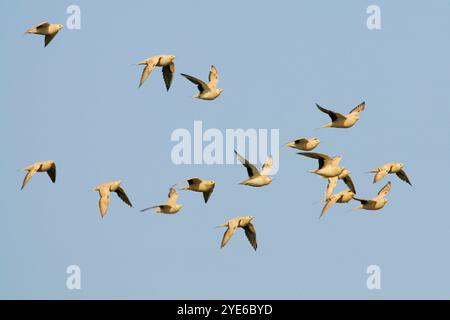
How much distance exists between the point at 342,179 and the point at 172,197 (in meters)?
7.65

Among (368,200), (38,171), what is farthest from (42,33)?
(368,200)

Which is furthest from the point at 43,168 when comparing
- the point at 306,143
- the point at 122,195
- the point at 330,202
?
the point at 330,202

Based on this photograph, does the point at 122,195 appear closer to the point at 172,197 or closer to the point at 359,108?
the point at 172,197

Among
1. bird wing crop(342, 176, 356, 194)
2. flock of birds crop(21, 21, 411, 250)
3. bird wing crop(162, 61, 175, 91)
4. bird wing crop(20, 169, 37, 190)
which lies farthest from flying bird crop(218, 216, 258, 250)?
bird wing crop(20, 169, 37, 190)

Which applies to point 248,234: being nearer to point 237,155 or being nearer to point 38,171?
point 237,155

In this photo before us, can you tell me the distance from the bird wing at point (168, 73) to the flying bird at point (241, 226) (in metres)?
7.87

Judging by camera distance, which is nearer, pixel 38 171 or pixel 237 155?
pixel 237 155

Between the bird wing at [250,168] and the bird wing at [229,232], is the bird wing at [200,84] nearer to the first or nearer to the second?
the bird wing at [250,168]

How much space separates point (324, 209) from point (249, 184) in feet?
11.2

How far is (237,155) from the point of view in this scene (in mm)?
Answer: 75500

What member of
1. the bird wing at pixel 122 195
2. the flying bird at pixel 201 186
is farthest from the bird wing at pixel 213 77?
the bird wing at pixel 122 195

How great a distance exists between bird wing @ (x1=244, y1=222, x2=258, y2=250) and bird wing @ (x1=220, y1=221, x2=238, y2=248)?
1587 millimetres

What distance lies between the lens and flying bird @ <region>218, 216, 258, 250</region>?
75.5 m

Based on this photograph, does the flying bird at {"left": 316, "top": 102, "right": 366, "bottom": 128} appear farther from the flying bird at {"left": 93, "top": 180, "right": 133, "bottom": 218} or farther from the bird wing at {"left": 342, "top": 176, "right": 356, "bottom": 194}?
the flying bird at {"left": 93, "top": 180, "right": 133, "bottom": 218}
